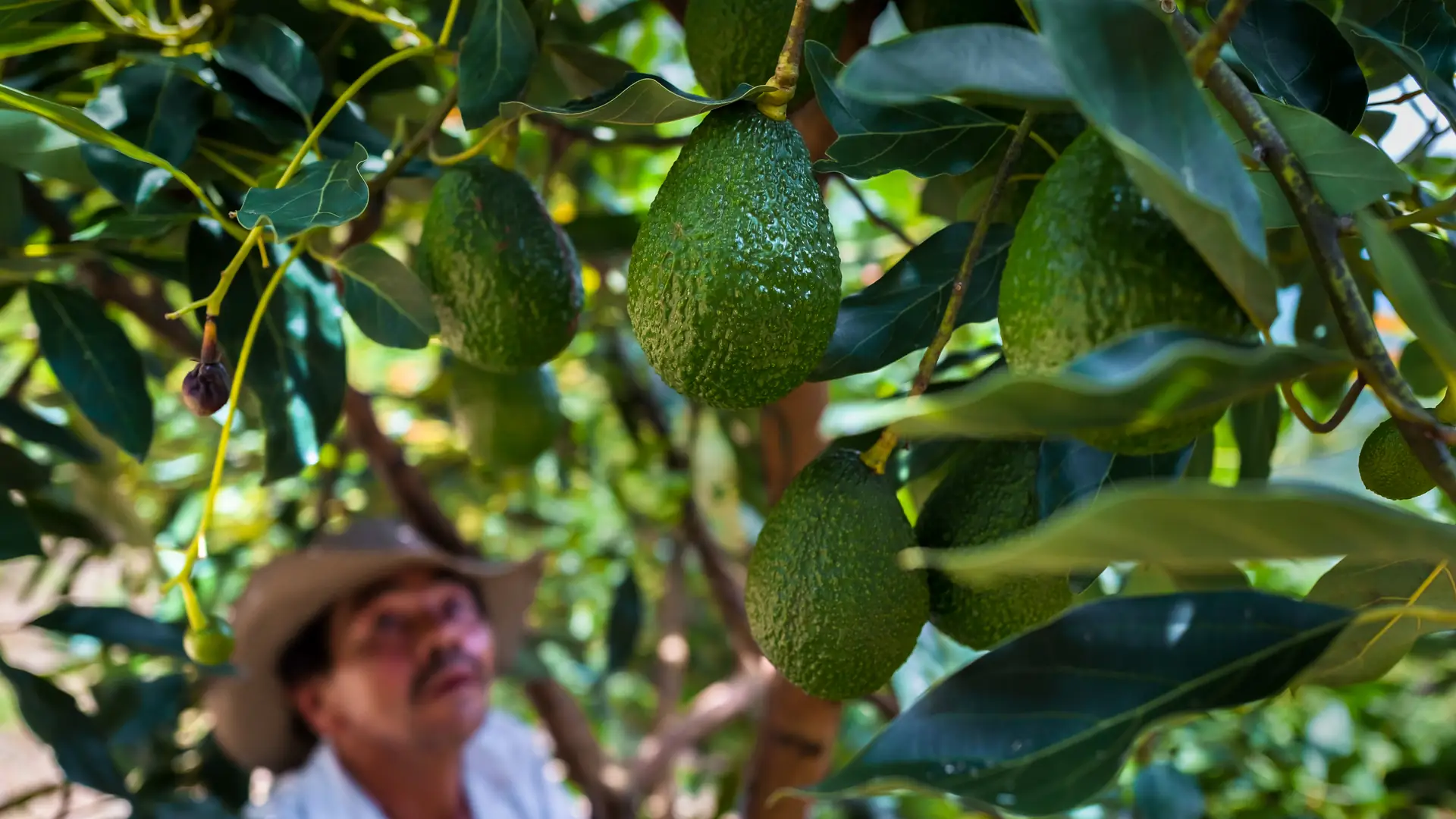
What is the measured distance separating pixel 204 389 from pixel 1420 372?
0.93 m

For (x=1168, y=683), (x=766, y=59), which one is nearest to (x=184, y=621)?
(x=766, y=59)

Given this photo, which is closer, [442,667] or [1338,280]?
[1338,280]

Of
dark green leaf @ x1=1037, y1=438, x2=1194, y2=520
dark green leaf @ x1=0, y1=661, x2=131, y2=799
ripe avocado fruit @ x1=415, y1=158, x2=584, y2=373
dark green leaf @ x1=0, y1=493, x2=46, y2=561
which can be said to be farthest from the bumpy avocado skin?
dark green leaf @ x1=0, y1=661, x2=131, y2=799

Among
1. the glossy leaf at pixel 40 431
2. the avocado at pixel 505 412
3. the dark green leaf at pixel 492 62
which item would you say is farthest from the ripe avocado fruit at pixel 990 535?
the glossy leaf at pixel 40 431

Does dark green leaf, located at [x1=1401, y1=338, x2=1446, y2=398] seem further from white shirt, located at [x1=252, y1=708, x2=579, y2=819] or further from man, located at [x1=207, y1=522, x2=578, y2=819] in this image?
white shirt, located at [x1=252, y1=708, x2=579, y2=819]

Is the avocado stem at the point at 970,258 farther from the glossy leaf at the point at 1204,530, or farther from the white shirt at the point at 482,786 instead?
the white shirt at the point at 482,786

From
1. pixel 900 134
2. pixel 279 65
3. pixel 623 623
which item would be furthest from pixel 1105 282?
pixel 623 623

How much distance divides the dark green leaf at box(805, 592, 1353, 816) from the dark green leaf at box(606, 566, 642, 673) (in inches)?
62.2

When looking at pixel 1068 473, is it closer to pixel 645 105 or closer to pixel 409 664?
pixel 645 105

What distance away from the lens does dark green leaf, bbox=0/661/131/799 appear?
1.03m

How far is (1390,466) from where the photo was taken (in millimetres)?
521

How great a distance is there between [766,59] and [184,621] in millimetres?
1165

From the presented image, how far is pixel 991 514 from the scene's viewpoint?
1.96ft

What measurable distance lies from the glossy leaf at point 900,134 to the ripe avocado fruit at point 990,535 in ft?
0.56
